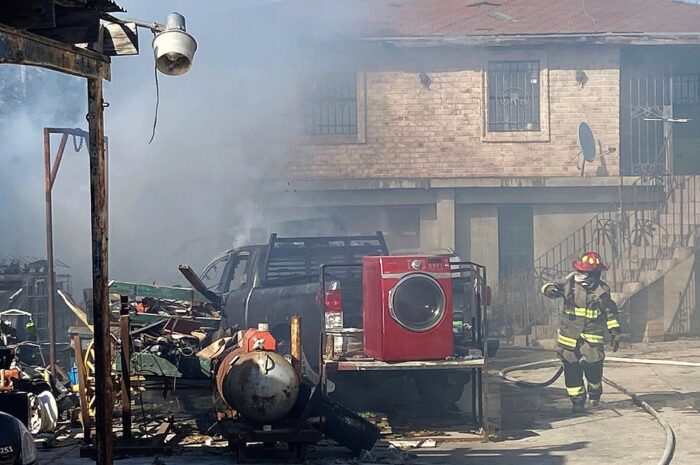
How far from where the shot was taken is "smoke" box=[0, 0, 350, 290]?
22.1m

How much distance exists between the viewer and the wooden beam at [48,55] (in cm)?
577

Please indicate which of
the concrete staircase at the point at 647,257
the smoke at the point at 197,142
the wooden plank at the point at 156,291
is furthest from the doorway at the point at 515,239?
the wooden plank at the point at 156,291

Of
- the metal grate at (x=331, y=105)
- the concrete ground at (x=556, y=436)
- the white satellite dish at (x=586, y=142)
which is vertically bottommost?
the concrete ground at (x=556, y=436)

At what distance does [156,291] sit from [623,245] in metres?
10.7

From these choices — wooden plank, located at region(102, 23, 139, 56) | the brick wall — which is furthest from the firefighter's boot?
the brick wall

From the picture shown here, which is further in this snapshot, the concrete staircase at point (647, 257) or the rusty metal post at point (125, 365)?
the concrete staircase at point (647, 257)

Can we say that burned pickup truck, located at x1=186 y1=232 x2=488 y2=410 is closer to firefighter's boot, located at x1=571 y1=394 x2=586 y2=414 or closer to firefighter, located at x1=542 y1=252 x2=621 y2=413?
firefighter, located at x1=542 y1=252 x2=621 y2=413

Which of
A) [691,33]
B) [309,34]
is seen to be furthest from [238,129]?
[691,33]

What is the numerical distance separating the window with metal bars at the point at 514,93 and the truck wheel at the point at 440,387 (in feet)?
39.1

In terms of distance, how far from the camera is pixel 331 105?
73.2ft

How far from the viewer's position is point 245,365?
9055mm

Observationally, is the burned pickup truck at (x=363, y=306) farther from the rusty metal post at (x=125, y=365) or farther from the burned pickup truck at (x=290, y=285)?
the rusty metal post at (x=125, y=365)

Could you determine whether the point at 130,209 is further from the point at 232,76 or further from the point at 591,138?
the point at 591,138

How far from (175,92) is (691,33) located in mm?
11545
